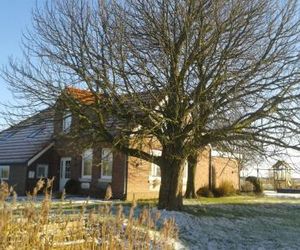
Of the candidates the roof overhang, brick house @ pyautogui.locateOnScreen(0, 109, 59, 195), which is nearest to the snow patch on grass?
brick house @ pyautogui.locateOnScreen(0, 109, 59, 195)

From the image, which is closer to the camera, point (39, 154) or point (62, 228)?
point (62, 228)

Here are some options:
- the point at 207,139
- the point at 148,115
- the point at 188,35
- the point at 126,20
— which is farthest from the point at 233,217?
A: the point at 126,20

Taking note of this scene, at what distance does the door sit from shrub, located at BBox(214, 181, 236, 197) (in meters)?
10.4

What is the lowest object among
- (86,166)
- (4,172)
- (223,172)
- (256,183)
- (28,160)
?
(256,183)

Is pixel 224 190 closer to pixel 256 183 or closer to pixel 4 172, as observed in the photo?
pixel 256 183

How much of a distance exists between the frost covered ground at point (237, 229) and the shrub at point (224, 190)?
11475mm

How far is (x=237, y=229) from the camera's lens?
653 inches

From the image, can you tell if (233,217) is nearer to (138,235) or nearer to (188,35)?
(188,35)

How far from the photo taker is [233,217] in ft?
63.8

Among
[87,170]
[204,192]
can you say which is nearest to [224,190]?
[204,192]

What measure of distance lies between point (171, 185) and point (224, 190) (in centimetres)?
1682

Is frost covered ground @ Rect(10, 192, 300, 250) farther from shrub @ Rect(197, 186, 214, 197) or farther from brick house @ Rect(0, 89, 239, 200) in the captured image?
shrub @ Rect(197, 186, 214, 197)

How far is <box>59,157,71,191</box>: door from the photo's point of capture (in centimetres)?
3209

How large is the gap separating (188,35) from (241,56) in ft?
7.02
